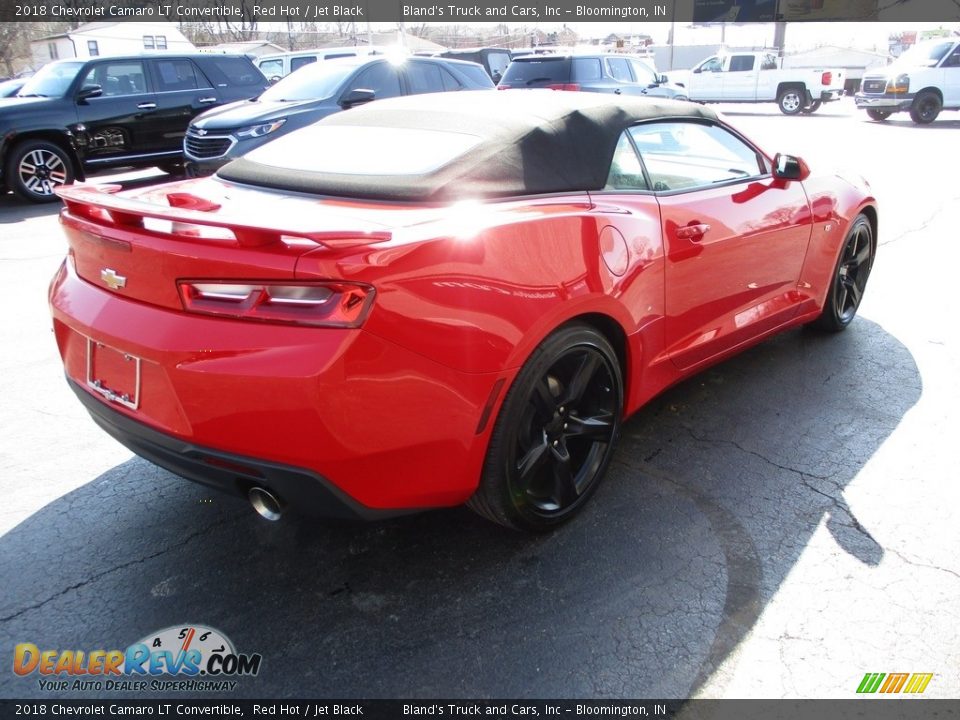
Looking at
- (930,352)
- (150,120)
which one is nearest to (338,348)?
(930,352)

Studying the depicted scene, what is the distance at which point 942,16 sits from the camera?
55.8 meters

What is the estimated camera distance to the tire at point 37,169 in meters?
9.35

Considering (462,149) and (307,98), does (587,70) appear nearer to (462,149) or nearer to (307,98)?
(307,98)

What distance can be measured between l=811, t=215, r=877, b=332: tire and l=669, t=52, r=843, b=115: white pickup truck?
73.7 ft

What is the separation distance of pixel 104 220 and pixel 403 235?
1.00 meters

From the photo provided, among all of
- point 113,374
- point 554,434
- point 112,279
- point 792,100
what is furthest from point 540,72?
point 792,100

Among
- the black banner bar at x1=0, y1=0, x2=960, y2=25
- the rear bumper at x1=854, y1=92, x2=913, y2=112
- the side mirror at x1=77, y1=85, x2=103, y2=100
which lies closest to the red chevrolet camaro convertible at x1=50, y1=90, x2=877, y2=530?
the side mirror at x1=77, y1=85, x2=103, y2=100

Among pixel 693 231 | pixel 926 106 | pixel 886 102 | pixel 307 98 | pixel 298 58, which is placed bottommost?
pixel 926 106

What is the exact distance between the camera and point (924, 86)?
60.7ft

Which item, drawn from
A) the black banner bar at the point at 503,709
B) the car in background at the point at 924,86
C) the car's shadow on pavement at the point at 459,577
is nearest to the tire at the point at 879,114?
the car in background at the point at 924,86

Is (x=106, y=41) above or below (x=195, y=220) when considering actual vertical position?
above

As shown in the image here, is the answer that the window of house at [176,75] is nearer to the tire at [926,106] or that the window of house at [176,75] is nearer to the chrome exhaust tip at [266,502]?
the chrome exhaust tip at [266,502]

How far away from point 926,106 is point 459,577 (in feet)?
68.1

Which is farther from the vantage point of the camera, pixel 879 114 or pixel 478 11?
pixel 478 11
